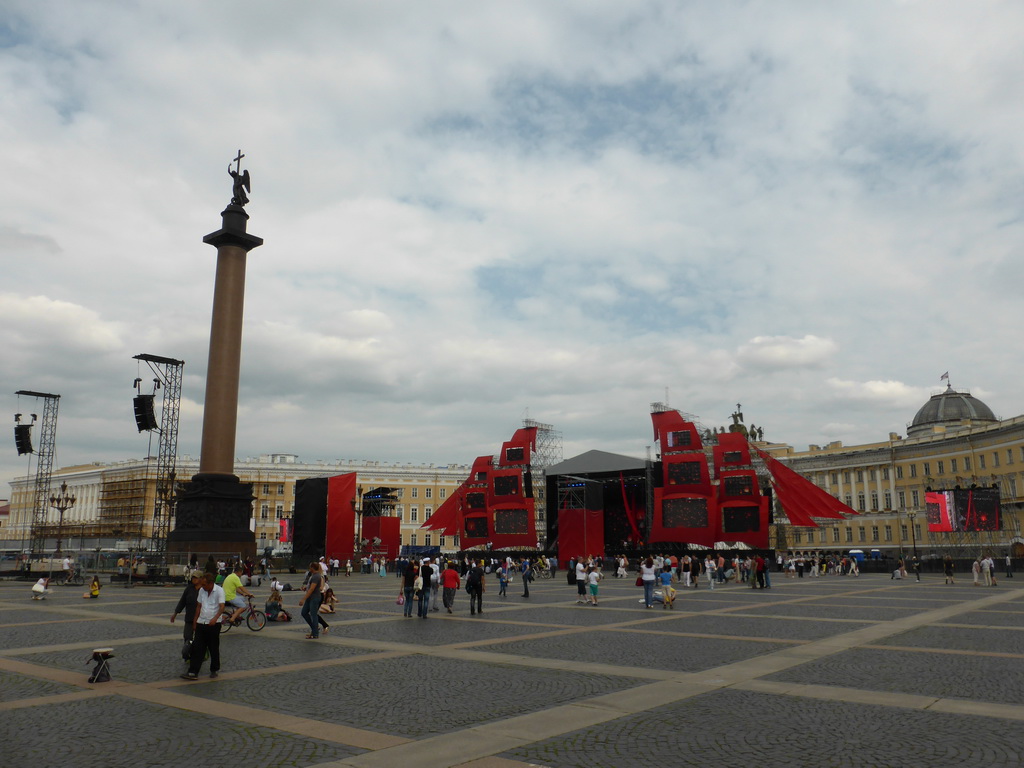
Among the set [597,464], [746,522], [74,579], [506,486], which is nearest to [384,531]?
[506,486]

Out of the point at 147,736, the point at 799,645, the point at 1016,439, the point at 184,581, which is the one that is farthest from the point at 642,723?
the point at 1016,439

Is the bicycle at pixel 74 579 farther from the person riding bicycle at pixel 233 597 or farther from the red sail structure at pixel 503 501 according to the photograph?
the red sail structure at pixel 503 501

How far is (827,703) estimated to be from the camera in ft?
27.8

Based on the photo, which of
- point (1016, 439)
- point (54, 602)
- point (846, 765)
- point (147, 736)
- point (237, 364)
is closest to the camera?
point (846, 765)

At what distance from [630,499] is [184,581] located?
3902 centimetres

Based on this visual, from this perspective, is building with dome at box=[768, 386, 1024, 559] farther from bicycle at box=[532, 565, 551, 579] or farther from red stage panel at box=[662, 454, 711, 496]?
bicycle at box=[532, 565, 551, 579]

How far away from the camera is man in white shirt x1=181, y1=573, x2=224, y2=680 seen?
1007 cm

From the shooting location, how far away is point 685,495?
156 feet

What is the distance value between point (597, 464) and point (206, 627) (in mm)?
55378

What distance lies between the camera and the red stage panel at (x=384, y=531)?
56312 mm

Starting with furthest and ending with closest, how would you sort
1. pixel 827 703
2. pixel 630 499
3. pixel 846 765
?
pixel 630 499
pixel 827 703
pixel 846 765

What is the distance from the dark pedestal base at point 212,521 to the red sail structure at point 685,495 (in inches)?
974

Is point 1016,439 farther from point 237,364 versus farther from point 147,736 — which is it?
point 147,736

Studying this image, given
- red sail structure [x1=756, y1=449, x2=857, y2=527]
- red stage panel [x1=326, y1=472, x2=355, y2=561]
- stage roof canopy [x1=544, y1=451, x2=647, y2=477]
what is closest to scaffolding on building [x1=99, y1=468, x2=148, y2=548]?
red stage panel [x1=326, y1=472, x2=355, y2=561]
